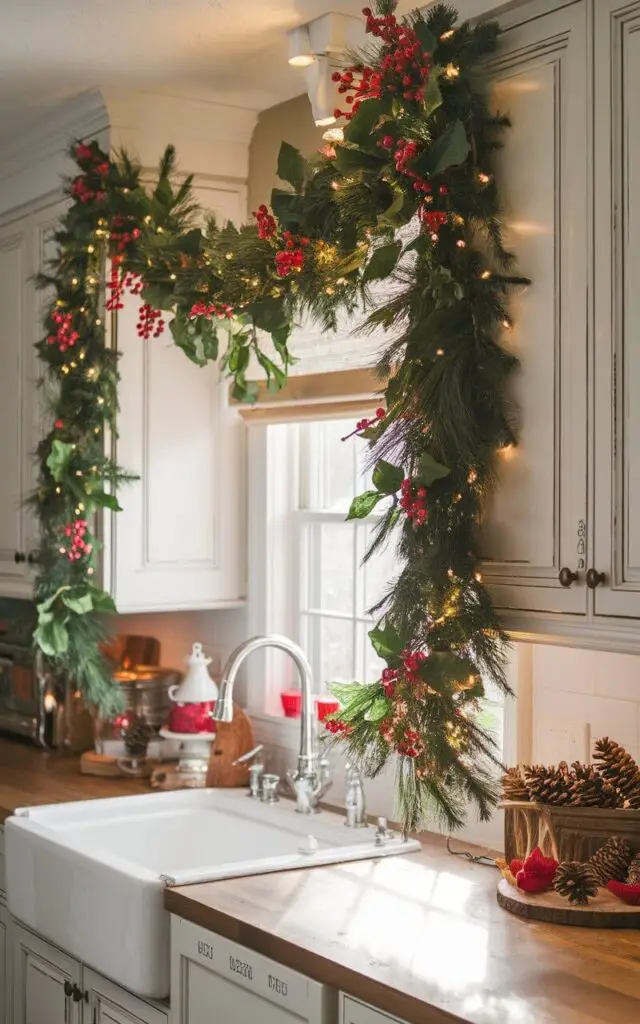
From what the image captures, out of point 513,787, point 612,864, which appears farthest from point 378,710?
point 612,864

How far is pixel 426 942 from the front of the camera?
2209mm

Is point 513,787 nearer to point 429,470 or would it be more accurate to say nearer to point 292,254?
point 429,470

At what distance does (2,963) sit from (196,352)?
1.56m

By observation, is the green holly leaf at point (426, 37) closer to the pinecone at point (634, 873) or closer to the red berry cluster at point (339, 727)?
the red berry cluster at point (339, 727)

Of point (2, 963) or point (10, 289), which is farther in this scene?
point (10, 289)

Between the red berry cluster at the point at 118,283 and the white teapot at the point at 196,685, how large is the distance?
939 millimetres

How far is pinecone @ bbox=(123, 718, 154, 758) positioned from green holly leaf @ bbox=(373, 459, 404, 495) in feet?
5.11

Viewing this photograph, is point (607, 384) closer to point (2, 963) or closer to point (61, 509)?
point (61, 509)

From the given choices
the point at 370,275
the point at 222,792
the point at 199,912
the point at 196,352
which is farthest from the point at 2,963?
the point at 370,275

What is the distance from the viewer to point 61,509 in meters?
3.65

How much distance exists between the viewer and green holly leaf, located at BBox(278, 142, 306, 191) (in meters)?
2.70

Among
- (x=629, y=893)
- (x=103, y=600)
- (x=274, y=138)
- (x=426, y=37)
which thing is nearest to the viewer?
(x=629, y=893)

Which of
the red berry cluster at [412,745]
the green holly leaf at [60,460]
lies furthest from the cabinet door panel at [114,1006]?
the green holly leaf at [60,460]

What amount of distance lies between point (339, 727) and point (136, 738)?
4.33 ft
